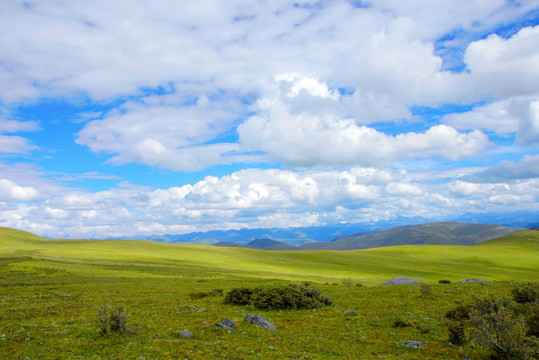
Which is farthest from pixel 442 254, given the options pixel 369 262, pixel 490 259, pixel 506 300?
pixel 506 300

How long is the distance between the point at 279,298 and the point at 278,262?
84056 mm

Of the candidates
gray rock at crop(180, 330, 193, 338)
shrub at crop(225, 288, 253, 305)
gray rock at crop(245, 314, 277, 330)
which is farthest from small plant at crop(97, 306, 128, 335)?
shrub at crop(225, 288, 253, 305)

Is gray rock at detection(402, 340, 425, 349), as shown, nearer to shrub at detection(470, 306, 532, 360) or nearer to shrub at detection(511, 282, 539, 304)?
shrub at detection(470, 306, 532, 360)

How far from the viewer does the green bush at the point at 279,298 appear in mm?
25656

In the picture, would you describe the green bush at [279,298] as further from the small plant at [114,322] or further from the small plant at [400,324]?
the small plant at [114,322]

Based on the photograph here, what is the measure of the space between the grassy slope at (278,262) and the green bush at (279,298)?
1447 inches

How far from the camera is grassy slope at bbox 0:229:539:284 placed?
69119mm

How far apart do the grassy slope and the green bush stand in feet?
121

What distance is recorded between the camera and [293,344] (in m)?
15.2

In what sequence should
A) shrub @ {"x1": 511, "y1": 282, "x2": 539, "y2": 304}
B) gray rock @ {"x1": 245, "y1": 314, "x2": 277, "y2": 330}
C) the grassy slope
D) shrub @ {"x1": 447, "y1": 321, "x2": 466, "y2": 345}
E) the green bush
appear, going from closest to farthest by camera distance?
shrub @ {"x1": 447, "y1": 321, "x2": 466, "y2": 345} < gray rock @ {"x1": 245, "y1": 314, "x2": 277, "y2": 330} < shrub @ {"x1": 511, "y1": 282, "x2": 539, "y2": 304} < the green bush < the grassy slope

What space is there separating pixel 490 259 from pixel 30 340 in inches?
5429

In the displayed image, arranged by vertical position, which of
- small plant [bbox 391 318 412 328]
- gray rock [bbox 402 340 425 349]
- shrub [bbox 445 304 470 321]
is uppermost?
shrub [bbox 445 304 470 321]

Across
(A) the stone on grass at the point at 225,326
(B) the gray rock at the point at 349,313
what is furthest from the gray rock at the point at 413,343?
(A) the stone on grass at the point at 225,326

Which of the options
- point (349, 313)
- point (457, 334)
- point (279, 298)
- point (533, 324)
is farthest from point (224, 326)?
point (533, 324)
